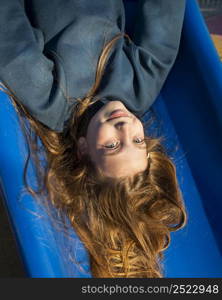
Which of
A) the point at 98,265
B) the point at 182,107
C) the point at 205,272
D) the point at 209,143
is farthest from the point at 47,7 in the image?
the point at 205,272

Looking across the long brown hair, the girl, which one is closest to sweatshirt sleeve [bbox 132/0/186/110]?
the girl

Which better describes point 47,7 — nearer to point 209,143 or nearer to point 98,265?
point 209,143

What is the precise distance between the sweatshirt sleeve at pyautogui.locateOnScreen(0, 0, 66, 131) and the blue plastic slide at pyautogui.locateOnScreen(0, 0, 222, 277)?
0.06 meters

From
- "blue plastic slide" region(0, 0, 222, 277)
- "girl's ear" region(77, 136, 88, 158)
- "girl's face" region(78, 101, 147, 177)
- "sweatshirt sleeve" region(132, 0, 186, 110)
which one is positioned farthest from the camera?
"sweatshirt sleeve" region(132, 0, 186, 110)

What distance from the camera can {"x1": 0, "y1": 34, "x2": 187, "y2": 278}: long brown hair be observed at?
1.31m

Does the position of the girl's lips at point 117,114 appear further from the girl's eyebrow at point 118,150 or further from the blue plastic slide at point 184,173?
the blue plastic slide at point 184,173

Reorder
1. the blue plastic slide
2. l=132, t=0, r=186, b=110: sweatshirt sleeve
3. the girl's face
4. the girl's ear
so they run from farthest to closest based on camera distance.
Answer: l=132, t=0, r=186, b=110: sweatshirt sleeve, the girl's ear, the girl's face, the blue plastic slide

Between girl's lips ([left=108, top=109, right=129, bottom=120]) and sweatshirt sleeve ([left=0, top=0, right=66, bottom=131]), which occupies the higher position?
sweatshirt sleeve ([left=0, top=0, right=66, bottom=131])

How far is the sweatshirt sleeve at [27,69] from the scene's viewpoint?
1355 millimetres

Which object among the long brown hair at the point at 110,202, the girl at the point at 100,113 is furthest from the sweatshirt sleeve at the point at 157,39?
the long brown hair at the point at 110,202

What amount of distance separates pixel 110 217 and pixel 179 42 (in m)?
0.66

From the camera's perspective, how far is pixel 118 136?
126cm

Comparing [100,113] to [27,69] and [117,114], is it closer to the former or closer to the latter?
[117,114]

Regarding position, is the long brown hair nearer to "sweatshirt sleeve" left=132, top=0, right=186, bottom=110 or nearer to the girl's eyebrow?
the girl's eyebrow
